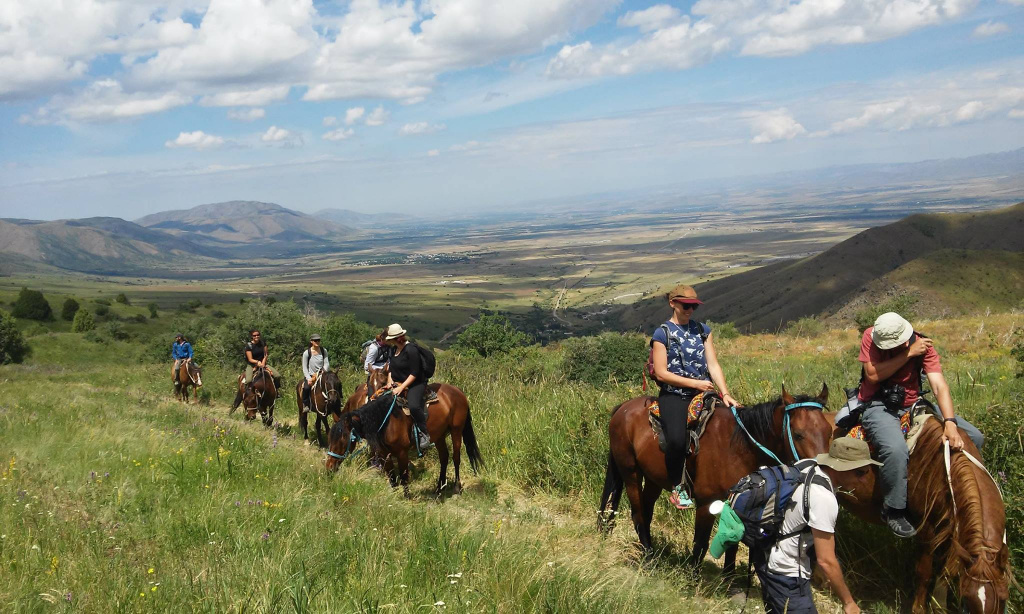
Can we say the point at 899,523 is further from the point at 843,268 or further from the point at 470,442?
the point at 843,268

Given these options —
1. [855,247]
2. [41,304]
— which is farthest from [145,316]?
[855,247]

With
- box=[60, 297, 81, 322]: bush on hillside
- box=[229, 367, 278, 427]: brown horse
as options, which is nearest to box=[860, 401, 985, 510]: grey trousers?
box=[229, 367, 278, 427]: brown horse

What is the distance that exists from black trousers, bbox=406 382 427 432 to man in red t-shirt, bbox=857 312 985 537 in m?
5.52

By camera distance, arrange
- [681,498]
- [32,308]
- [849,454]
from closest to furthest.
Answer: [849,454] < [681,498] < [32,308]

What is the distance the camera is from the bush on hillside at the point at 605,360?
20.5 meters

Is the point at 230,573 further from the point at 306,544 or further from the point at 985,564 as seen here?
the point at 985,564

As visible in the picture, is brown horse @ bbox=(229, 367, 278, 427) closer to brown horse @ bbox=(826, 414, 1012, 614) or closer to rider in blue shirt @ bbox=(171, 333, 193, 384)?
rider in blue shirt @ bbox=(171, 333, 193, 384)

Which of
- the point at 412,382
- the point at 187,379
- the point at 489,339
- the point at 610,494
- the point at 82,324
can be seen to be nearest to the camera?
the point at 610,494

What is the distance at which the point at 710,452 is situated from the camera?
6098mm

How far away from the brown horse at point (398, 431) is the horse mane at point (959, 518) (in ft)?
19.6

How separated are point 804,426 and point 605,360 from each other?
16.2m

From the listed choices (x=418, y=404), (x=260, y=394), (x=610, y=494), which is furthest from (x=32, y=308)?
(x=610, y=494)

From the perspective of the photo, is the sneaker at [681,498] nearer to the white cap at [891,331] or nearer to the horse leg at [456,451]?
the white cap at [891,331]

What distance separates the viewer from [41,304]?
85.4m
